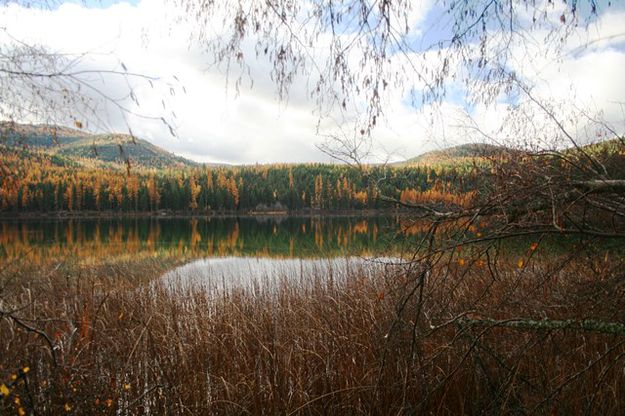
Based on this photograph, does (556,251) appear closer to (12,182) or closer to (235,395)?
(235,395)

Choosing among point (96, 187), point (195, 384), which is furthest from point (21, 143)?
point (96, 187)

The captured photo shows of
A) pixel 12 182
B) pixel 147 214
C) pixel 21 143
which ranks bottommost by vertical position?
pixel 147 214

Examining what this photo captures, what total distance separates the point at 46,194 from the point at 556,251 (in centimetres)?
9296

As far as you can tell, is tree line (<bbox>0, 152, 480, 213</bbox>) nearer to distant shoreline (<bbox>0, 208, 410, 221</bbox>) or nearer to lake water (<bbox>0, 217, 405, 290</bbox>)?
distant shoreline (<bbox>0, 208, 410, 221</bbox>)

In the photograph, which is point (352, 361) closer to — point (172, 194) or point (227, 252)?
point (227, 252)

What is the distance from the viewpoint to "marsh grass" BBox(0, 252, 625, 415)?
2.65 metres

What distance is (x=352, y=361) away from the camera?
4.49m

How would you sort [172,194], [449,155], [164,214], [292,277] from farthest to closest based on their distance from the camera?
[164,214] < [172,194] < [292,277] < [449,155]

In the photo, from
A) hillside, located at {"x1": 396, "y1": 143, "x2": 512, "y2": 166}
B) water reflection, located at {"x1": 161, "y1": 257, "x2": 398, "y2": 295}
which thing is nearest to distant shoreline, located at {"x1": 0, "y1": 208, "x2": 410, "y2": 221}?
water reflection, located at {"x1": 161, "y1": 257, "x2": 398, "y2": 295}

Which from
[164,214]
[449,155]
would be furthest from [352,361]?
[164,214]

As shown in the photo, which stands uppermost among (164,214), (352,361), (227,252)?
(352,361)

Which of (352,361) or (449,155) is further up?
(449,155)

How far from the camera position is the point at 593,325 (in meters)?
2.10

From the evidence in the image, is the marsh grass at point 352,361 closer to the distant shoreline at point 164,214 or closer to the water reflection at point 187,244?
the water reflection at point 187,244
